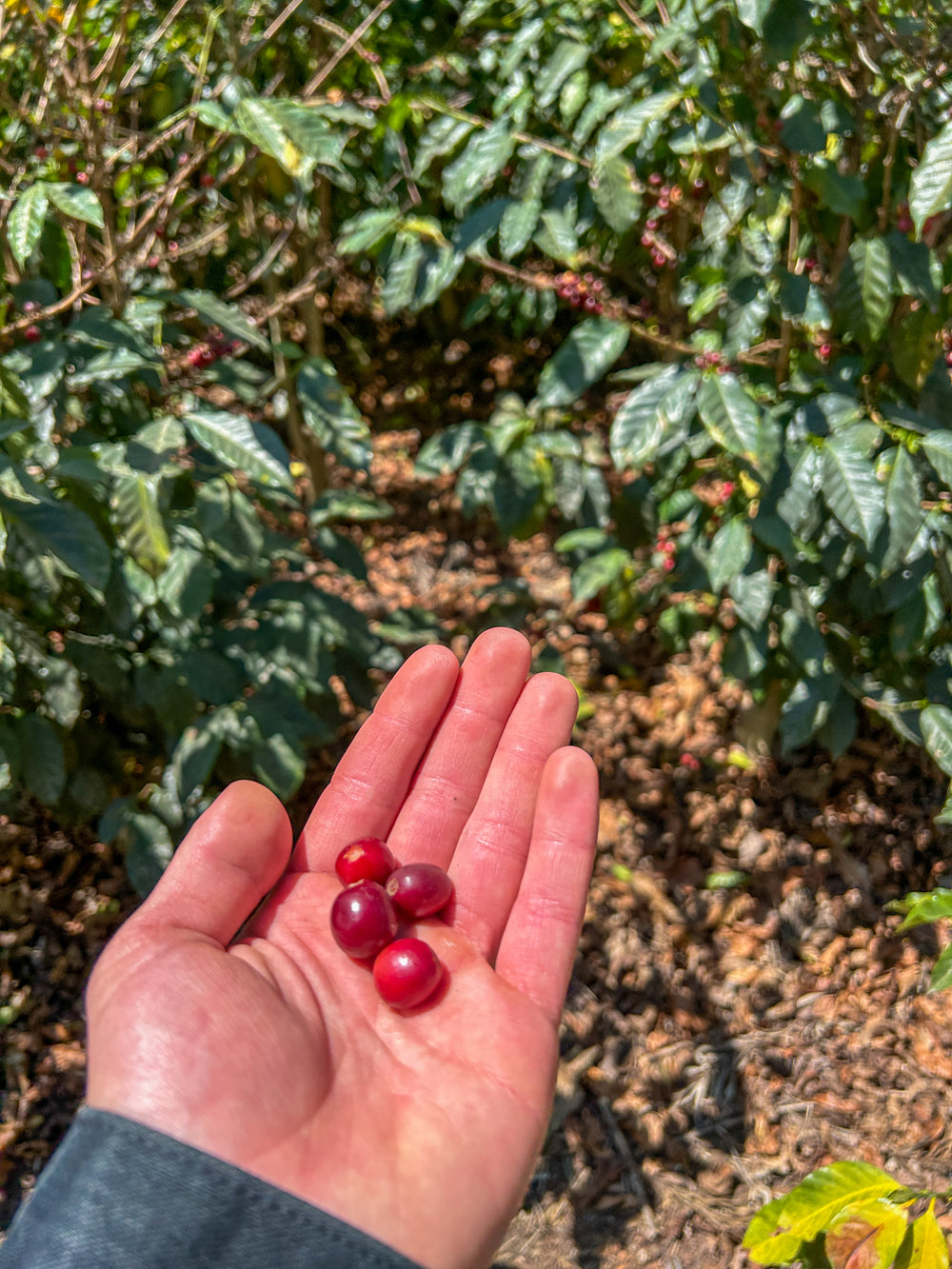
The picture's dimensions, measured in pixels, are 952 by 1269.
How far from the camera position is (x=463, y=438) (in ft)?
9.35

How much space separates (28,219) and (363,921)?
155 cm

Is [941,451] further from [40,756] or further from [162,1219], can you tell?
A: [40,756]

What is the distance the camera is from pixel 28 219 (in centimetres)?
195

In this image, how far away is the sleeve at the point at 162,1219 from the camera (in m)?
1.17

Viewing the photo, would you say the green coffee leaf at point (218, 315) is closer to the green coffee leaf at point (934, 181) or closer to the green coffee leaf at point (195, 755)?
the green coffee leaf at point (195, 755)

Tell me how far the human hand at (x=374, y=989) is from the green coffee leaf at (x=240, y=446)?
1.66 ft

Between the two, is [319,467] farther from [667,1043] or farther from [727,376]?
[667,1043]

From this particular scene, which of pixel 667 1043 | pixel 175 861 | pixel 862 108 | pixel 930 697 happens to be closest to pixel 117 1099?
pixel 175 861

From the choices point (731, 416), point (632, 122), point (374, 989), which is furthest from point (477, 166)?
point (374, 989)

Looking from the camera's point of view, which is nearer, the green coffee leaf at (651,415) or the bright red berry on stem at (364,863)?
the bright red berry on stem at (364,863)

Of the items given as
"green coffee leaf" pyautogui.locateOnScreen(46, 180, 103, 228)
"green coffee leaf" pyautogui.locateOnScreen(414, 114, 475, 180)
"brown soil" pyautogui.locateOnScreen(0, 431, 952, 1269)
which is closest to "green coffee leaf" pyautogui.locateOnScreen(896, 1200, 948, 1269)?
"brown soil" pyautogui.locateOnScreen(0, 431, 952, 1269)

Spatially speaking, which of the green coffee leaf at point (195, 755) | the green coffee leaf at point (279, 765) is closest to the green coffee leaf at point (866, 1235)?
the green coffee leaf at point (279, 765)

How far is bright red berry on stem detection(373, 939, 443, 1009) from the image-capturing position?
5.16 ft

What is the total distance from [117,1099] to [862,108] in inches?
92.6
